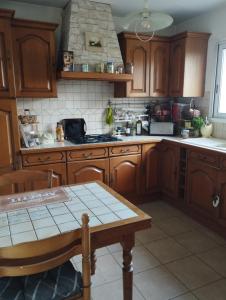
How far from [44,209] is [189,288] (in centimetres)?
120

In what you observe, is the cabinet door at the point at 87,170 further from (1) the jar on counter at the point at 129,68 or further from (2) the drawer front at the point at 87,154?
(1) the jar on counter at the point at 129,68

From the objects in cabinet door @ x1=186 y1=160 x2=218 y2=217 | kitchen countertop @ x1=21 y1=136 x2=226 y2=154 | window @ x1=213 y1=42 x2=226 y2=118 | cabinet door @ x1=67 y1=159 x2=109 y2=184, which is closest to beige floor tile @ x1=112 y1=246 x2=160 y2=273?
cabinet door @ x1=186 y1=160 x2=218 y2=217

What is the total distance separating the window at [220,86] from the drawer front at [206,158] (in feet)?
2.52

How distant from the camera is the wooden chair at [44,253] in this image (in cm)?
85

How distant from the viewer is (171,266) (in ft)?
6.57

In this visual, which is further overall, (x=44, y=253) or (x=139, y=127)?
(x=139, y=127)

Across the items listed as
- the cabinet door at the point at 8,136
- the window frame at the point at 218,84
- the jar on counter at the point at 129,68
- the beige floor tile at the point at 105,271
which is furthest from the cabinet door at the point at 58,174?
the window frame at the point at 218,84

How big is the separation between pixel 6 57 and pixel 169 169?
7.00ft

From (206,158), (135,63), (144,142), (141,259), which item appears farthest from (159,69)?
(141,259)

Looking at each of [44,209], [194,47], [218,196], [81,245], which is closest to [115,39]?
[194,47]

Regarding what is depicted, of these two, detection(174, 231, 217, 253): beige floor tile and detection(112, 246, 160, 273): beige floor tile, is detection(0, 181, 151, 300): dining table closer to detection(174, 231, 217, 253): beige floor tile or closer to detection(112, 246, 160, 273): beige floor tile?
detection(112, 246, 160, 273): beige floor tile

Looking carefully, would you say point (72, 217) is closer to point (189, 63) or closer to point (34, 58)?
point (34, 58)

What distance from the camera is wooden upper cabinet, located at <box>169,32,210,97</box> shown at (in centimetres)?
304

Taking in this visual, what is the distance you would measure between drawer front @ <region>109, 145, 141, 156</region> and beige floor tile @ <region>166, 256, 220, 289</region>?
1.30 meters
